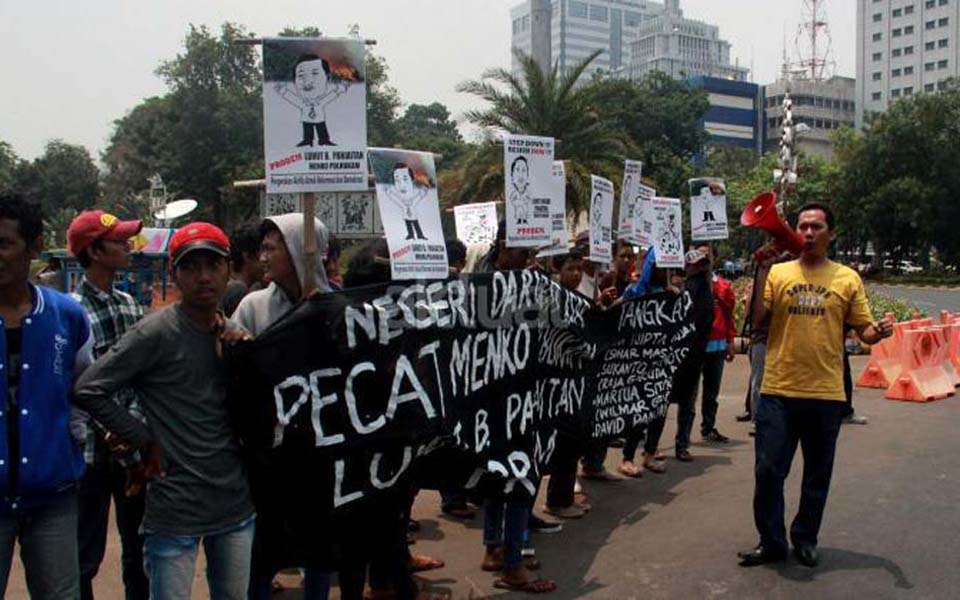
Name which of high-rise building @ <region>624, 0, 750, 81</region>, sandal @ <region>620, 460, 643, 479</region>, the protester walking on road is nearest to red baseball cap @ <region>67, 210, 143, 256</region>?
the protester walking on road

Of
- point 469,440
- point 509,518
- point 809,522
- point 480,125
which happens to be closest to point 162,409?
point 469,440

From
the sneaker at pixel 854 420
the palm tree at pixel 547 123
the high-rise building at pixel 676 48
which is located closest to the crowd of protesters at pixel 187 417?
the sneaker at pixel 854 420

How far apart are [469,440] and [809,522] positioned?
6.94 ft

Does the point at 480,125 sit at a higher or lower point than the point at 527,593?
higher

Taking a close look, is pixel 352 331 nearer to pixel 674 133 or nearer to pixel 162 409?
pixel 162 409

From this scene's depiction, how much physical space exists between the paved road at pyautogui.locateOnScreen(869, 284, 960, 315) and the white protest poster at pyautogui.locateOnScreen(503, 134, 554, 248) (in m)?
24.4

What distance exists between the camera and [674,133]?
5869cm

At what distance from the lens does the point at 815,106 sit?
123 m

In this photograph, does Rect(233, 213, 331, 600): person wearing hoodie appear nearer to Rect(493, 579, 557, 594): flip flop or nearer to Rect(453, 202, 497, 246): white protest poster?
Rect(493, 579, 557, 594): flip flop

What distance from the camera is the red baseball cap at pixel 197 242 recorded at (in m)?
3.25

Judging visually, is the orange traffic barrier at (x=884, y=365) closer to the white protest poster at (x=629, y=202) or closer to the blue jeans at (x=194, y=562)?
the white protest poster at (x=629, y=202)

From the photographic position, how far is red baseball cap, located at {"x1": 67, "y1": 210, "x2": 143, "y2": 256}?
157 inches

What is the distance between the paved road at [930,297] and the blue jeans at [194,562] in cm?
2716

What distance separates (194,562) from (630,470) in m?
4.62
